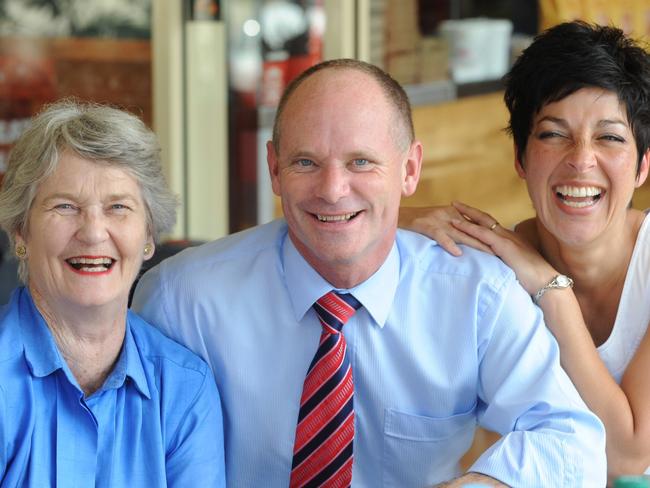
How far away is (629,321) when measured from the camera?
2.52m

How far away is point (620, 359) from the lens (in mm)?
2504

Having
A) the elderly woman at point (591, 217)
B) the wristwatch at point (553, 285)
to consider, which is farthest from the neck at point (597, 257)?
the wristwatch at point (553, 285)

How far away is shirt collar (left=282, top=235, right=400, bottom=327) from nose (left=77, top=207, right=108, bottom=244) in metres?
0.44

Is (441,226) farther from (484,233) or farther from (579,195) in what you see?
(579,195)

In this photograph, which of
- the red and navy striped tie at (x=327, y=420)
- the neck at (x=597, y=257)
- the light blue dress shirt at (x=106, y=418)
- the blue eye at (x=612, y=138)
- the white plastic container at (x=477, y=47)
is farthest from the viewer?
the white plastic container at (x=477, y=47)

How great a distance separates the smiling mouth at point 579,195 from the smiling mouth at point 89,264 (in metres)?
1.01

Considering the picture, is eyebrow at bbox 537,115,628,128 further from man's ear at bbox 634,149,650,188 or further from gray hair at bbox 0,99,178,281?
gray hair at bbox 0,99,178,281

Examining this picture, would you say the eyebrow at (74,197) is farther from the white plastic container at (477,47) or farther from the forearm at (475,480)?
the white plastic container at (477,47)

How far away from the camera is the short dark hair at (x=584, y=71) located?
2.41m

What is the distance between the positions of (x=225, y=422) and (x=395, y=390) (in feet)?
1.24

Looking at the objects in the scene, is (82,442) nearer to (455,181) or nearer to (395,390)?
(395,390)

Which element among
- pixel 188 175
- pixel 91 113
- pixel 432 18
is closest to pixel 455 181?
pixel 432 18

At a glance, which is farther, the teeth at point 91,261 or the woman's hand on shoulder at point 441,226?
the woman's hand on shoulder at point 441,226

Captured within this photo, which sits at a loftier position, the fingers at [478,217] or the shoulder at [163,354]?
the fingers at [478,217]
